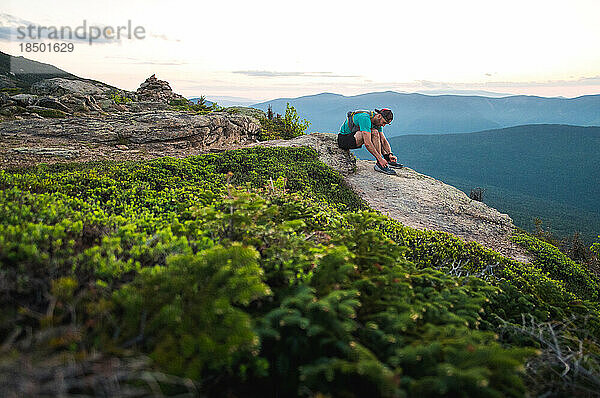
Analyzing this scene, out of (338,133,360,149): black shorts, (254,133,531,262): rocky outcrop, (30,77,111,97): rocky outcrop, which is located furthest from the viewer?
(30,77,111,97): rocky outcrop

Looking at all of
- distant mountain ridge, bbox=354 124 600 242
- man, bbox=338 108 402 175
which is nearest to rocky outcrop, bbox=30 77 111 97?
man, bbox=338 108 402 175

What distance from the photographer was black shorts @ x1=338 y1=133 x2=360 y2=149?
1170 cm

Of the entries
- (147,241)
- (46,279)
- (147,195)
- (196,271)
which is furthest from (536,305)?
(147,195)

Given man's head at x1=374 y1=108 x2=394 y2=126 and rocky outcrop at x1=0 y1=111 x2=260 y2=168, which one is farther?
man's head at x1=374 y1=108 x2=394 y2=126

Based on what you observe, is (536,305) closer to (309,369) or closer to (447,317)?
(447,317)

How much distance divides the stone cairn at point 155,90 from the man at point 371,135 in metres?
15.9

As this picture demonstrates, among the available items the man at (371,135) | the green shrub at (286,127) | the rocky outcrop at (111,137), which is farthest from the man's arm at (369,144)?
the green shrub at (286,127)

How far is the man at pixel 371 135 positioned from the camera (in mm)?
10883

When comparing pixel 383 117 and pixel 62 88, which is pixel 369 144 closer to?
pixel 383 117

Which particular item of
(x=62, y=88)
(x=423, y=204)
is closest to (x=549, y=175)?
(x=423, y=204)

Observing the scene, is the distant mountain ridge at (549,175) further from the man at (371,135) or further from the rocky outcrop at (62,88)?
the rocky outcrop at (62,88)

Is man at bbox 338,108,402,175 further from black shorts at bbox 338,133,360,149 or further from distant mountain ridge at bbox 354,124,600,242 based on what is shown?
distant mountain ridge at bbox 354,124,600,242

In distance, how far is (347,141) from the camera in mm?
11914

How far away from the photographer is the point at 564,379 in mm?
2664
